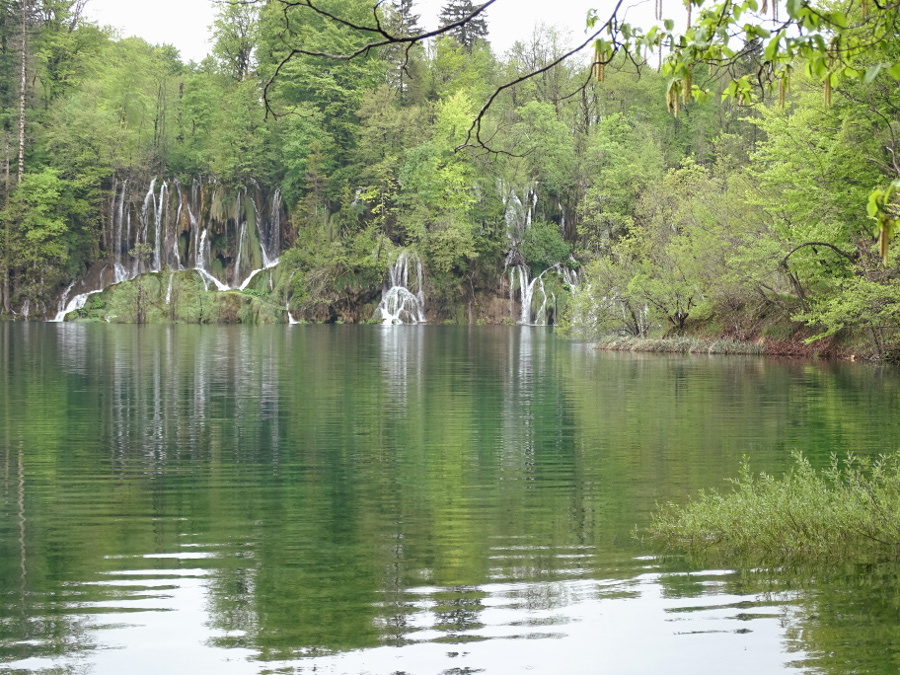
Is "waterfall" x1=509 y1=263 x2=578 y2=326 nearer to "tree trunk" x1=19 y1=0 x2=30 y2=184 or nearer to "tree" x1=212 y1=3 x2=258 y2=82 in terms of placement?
"tree" x1=212 y1=3 x2=258 y2=82

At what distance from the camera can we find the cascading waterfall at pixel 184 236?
276 ft

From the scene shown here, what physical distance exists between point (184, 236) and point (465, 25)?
3416cm

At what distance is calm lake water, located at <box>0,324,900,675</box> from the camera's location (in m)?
7.67

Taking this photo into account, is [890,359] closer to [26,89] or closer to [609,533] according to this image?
[609,533]

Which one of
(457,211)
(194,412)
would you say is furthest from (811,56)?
(457,211)

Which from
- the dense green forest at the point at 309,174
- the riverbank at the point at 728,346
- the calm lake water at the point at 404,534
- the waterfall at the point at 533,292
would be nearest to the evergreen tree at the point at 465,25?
the dense green forest at the point at 309,174

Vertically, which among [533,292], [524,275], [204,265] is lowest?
[533,292]

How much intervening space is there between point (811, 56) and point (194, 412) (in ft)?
59.2

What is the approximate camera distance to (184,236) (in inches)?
3349

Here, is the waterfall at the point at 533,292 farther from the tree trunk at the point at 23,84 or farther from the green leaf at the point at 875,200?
the green leaf at the point at 875,200

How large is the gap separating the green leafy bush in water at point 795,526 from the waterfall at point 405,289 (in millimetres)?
71402

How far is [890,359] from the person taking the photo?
3856 cm

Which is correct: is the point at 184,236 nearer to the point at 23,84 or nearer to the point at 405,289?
the point at 23,84

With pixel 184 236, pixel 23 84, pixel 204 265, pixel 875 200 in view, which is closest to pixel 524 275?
pixel 204 265
